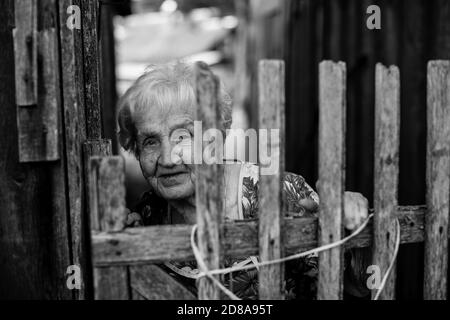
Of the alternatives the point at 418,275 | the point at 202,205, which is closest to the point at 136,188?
the point at 418,275

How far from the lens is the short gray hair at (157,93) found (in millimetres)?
1987

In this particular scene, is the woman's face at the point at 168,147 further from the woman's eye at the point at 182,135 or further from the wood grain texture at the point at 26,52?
the wood grain texture at the point at 26,52

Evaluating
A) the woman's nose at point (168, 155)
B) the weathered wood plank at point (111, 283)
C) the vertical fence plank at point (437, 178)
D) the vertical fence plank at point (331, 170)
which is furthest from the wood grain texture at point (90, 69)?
the vertical fence plank at point (437, 178)

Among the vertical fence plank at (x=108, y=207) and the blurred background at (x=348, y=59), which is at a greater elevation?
the blurred background at (x=348, y=59)

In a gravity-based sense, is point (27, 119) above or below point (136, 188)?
above

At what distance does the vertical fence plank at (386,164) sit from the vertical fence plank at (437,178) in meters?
0.15

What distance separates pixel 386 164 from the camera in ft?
5.13

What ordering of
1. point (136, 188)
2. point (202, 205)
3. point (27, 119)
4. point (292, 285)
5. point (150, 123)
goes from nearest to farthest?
point (202, 205), point (27, 119), point (150, 123), point (292, 285), point (136, 188)

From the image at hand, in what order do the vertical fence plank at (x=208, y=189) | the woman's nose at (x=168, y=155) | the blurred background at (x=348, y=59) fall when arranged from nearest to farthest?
1. the vertical fence plank at (x=208, y=189)
2. the woman's nose at (x=168, y=155)
3. the blurred background at (x=348, y=59)

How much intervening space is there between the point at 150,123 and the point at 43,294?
0.78 m

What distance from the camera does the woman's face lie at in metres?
1.95
